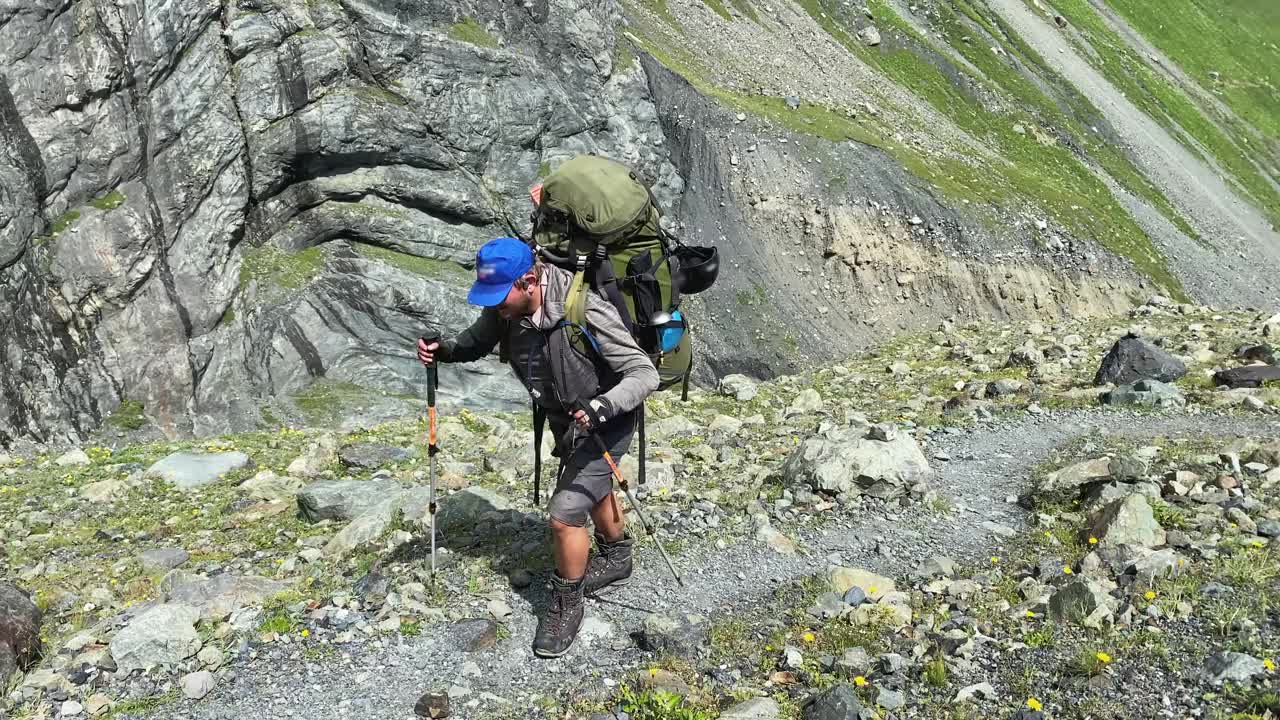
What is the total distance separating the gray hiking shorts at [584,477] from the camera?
7.22m

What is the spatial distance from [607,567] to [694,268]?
3.07 metres

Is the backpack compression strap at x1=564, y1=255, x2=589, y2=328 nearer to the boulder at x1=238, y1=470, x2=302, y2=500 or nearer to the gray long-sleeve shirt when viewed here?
the gray long-sleeve shirt

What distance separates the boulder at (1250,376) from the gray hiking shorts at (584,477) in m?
13.7

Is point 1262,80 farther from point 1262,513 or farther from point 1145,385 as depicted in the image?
point 1262,513

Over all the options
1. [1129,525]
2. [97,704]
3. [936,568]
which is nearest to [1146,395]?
[1129,525]

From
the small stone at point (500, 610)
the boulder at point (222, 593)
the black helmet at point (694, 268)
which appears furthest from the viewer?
the boulder at point (222, 593)

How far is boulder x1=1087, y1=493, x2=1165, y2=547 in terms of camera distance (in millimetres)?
8195

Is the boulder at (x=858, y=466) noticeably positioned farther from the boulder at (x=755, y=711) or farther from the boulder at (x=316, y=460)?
the boulder at (x=316, y=460)

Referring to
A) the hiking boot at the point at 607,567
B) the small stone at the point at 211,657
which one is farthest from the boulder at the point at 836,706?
the small stone at the point at 211,657

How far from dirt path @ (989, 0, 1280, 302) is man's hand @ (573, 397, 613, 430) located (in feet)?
135

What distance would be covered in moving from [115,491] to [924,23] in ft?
186

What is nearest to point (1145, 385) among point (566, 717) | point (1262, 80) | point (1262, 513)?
point (1262, 513)

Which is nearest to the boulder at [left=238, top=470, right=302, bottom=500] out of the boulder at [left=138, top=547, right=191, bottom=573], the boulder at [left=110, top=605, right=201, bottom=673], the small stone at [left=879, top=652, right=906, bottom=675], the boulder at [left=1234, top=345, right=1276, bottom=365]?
the boulder at [left=138, top=547, right=191, bottom=573]

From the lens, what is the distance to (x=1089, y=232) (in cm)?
3694
